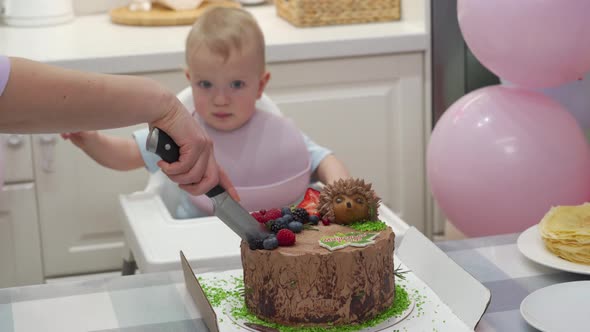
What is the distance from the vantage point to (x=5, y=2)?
9.06 feet

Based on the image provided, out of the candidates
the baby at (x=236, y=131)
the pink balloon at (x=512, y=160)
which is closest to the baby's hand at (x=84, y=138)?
the baby at (x=236, y=131)

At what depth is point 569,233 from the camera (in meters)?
1.22

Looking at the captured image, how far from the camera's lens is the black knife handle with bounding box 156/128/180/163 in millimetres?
1112

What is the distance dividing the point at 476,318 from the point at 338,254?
0.56ft

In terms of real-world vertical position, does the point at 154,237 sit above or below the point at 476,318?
below

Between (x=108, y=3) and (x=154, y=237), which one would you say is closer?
(x=154, y=237)

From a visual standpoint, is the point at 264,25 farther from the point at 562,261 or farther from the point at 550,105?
the point at 562,261

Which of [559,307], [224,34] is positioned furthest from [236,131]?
[559,307]

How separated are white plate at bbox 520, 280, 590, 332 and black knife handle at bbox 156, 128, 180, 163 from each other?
0.46 meters

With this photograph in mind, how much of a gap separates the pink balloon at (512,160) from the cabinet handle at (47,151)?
1.04 m

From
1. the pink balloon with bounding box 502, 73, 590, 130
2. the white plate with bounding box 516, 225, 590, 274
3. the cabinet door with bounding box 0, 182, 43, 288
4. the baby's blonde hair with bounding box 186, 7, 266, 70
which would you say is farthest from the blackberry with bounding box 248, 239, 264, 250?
the cabinet door with bounding box 0, 182, 43, 288

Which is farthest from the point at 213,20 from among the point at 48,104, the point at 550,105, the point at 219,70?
the point at 48,104

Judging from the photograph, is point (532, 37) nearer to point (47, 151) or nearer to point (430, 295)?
point (430, 295)

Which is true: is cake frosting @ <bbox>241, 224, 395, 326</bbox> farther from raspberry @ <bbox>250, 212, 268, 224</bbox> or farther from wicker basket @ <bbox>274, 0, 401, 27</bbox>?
wicker basket @ <bbox>274, 0, 401, 27</bbox>
